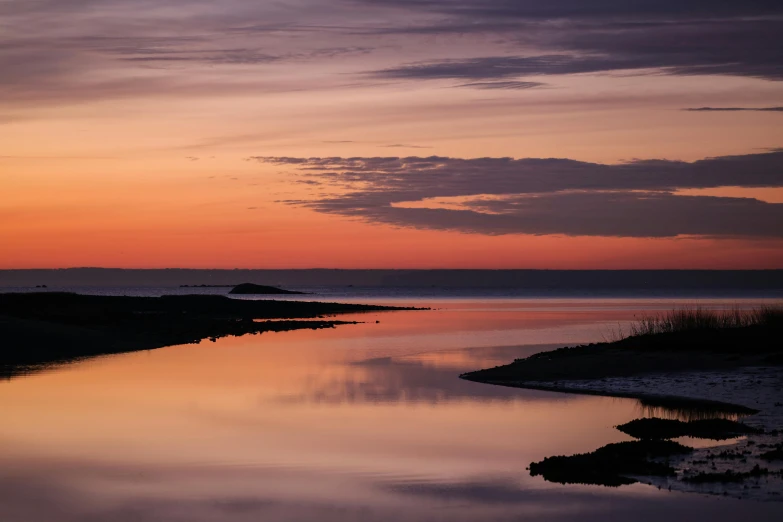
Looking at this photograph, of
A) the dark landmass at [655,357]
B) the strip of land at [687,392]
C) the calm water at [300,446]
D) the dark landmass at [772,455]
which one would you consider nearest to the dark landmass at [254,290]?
the strip of land at [687,392]

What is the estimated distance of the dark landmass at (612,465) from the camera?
15.3 meters

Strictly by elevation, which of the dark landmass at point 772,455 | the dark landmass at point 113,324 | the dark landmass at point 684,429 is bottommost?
the dark landmass at point 772,455

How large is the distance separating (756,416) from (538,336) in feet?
99.8

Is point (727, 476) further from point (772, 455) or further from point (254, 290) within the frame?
point (254, 290)

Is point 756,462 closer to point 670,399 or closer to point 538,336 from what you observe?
point 670,399

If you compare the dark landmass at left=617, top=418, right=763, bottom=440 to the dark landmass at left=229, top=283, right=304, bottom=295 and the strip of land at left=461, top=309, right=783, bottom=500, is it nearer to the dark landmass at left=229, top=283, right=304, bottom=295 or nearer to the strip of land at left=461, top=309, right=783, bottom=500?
the strip of land at left=461, top=309, right=783, bottom=500

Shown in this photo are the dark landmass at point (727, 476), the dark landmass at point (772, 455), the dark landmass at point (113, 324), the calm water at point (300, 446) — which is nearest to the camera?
the calm water at point (300, 446)

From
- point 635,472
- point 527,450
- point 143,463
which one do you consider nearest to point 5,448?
point 143,463

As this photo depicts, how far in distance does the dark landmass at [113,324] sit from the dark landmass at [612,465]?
23505mm

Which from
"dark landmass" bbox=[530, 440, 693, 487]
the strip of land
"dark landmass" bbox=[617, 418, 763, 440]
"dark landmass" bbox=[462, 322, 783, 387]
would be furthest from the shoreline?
"dark landmass" bbox=[530, 440, 693, 487]

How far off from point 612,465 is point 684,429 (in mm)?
4269

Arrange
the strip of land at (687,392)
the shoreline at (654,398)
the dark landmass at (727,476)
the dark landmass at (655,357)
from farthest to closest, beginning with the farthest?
the dark landmass at (655,357)
the shoreline at (654,398)
the strip of land at (687,392)
the dark landmass at (727,476)

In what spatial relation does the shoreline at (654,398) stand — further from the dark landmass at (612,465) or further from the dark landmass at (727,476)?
the dark landmass at (727,476)

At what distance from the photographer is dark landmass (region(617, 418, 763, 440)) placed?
62.2 feet
